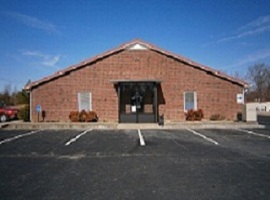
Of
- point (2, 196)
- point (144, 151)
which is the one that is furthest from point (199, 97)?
point (2, 196)

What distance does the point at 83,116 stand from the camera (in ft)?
70.8

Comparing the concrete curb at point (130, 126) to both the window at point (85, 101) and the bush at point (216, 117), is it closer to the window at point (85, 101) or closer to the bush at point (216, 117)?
the bush at point (216, 117)

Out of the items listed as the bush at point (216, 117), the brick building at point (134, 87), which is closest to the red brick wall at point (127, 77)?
the brick building at point (134, 87)

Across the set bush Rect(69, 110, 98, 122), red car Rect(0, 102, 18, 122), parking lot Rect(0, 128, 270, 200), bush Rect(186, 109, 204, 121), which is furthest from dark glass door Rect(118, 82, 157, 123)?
red car Rect(0, 102, 18, 122)

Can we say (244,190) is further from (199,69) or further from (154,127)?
(199,69)

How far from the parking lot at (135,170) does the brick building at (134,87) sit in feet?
31.0

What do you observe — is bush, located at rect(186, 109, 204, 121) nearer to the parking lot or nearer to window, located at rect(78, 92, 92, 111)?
window, located at rect(78, 92, 92, 111)

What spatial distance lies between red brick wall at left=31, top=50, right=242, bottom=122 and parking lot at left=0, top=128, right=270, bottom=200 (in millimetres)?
9510

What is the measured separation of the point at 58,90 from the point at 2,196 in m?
16.9

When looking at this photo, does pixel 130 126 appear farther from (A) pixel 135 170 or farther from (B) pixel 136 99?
(A) pixel 135 170

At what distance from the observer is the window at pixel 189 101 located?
73.4 ft

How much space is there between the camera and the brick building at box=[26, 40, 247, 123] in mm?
22094

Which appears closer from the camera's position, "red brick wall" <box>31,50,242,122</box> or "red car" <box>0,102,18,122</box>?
"red brick wall" <box>31,50,242,122</box>

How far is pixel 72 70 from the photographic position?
22.2 m
